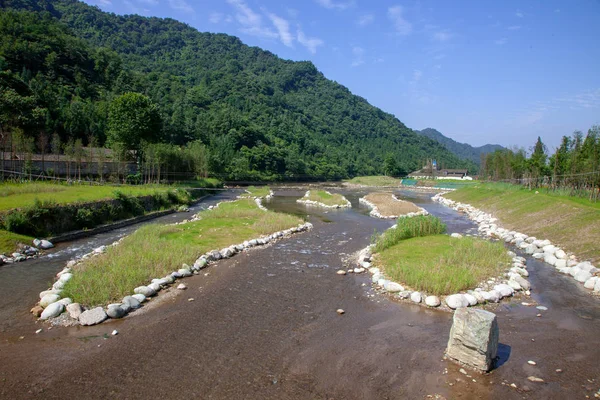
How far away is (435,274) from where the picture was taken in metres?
15.2

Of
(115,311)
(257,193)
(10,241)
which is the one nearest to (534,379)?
(115,311)

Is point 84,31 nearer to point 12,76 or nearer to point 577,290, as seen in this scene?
point 12,76

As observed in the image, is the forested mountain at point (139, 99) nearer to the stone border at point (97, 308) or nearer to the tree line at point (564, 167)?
the stone border at point (97, 308)

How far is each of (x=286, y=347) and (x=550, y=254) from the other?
1795 centimetres

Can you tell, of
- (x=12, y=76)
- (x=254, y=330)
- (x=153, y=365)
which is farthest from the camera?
(x=12, y=76)

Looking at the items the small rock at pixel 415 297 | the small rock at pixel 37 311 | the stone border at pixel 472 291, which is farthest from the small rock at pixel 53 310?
the small rock at pixel 415 297

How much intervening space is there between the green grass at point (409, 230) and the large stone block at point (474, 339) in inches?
457

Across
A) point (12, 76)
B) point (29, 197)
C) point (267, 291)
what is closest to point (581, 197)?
point (267, 291)

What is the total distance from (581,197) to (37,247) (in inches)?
1660

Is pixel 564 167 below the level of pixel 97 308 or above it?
above

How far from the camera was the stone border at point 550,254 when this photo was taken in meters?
16.9

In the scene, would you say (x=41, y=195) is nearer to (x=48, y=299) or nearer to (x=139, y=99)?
(x=48, y=299)

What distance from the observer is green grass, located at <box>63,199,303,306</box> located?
1345 centimetres

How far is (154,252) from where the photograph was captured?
1836 cm
